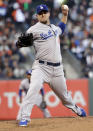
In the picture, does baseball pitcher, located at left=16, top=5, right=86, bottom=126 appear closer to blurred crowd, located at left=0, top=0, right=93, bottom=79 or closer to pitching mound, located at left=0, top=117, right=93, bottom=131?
pitching mound, located at left=0, top=117, right=93, bottom=131

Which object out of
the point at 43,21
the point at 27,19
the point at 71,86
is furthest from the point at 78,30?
the point at 43,21

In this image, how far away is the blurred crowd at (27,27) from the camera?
49.5 feet

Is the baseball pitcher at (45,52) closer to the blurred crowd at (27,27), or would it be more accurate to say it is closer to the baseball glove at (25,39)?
the baseball glove at (25,39)

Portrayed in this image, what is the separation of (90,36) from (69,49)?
3.44 feet

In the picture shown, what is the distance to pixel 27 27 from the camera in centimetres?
1631

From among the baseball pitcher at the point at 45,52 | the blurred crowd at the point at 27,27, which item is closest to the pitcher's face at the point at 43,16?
the baseball pitcher at the point at 45,52

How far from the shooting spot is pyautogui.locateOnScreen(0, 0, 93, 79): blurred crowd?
49.5 feet

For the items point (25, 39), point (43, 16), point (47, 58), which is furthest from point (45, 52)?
point (43, 16)

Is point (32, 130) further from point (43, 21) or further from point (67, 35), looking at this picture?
point (67, 35)

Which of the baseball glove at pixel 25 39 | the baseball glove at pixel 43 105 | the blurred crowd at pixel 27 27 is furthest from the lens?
the blurred crowd at pixel 27 27

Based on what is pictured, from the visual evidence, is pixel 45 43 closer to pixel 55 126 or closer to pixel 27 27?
pixel 55 126

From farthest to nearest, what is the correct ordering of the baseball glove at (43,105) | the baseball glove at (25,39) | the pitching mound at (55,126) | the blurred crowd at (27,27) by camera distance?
1. the blurred crowd at (27,27)
2. the baseball glove at (43,105)
3. the baseball glove at (25,39)
4. the pitching mound at (55,126)

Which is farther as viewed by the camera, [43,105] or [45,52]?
[43,105]

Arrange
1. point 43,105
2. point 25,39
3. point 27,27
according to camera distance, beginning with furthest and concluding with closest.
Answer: point 27,27 → point 43,105 → point 25,39
